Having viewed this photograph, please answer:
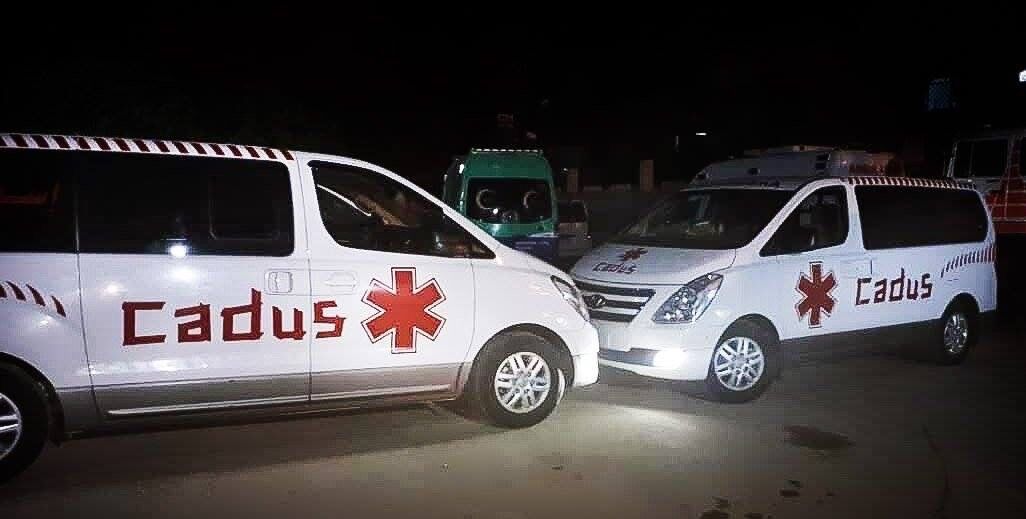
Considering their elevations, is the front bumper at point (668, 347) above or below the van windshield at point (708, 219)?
below

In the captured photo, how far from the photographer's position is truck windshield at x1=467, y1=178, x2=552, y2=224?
13641mm

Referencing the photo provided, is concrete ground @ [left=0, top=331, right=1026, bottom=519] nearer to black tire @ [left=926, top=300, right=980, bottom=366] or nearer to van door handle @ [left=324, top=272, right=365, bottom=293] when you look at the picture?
van door handle @ [left=324, top=272, right=365, bottom=293]

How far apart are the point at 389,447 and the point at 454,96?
2373 cm

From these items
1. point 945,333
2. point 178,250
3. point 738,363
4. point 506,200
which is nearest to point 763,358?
point 738,363

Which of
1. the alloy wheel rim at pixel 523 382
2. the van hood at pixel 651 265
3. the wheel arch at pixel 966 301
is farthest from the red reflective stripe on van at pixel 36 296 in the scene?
the wheel arch at pixel 966 301

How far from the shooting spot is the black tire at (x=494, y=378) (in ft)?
19.7

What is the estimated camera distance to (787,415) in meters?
6.69

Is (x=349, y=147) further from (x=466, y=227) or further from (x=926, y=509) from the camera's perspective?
(x=926, y=509)

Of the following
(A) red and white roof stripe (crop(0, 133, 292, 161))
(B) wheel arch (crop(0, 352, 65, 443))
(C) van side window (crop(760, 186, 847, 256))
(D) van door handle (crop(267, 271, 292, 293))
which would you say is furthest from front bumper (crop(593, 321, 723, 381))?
(B) wheel arch (crop(0, 352, 65, 443))

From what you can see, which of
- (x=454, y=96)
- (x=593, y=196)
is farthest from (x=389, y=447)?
(x=593, y=196)

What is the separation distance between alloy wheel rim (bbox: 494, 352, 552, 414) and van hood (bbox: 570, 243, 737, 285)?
1.25 m

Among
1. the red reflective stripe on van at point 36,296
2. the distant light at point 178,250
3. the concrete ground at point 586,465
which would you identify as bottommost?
the concrete ground at point 586,465

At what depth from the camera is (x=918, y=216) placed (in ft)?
27.0

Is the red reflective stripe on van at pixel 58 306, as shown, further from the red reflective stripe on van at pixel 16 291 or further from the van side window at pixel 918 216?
the van side window at pixel 918 216
